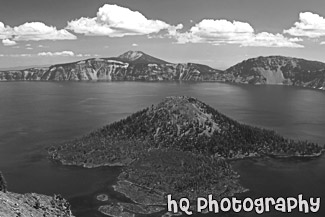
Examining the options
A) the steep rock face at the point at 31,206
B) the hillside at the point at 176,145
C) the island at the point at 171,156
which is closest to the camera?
the steep rock face at the point at 31,206

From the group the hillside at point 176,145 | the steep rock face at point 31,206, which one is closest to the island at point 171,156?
the hillside at point 176,145

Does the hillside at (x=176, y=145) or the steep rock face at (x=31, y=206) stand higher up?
the steep rock face at (x=31, y=206)

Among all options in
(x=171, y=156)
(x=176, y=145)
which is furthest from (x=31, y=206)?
(x=176, y=145)

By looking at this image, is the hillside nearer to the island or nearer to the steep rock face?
the island

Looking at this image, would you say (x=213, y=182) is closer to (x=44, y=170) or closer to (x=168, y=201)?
(x=168, y=201)

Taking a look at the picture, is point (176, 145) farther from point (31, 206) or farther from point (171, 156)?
point (31, 206)

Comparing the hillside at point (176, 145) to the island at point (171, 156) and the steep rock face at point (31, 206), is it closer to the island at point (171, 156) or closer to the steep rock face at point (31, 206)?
the island at point (171, 156)
